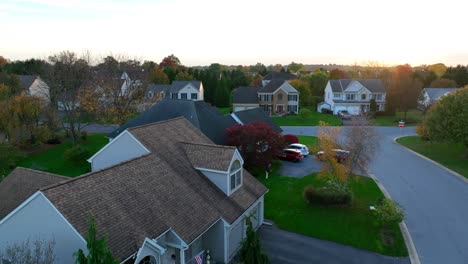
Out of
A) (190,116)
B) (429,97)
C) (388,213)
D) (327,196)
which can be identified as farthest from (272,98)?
(388,213)

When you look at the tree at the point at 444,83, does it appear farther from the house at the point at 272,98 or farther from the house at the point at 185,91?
the house at the point at 185,91

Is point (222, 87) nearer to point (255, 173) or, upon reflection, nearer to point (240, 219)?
point (255, 173)

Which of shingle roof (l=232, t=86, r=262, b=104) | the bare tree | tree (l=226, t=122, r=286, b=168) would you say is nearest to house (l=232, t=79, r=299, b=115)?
shingle roof (l=232, t=86, r=262, b=104)

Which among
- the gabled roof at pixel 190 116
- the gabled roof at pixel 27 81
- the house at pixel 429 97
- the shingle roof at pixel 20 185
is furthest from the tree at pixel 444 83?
the gabled roof at pixel 27 81

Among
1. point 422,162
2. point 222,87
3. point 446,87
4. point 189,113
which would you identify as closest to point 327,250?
point 189,113

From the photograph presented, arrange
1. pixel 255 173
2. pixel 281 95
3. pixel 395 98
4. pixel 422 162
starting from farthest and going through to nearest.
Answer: pixel 281 95 < pixel 395 98 < pixel 422 162 < pixel 255 173

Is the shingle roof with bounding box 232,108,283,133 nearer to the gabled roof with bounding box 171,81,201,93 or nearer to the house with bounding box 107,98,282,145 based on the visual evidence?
the house with bounding box 107,98,282,145

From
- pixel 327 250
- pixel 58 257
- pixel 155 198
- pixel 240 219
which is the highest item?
A: pixel 155 198
